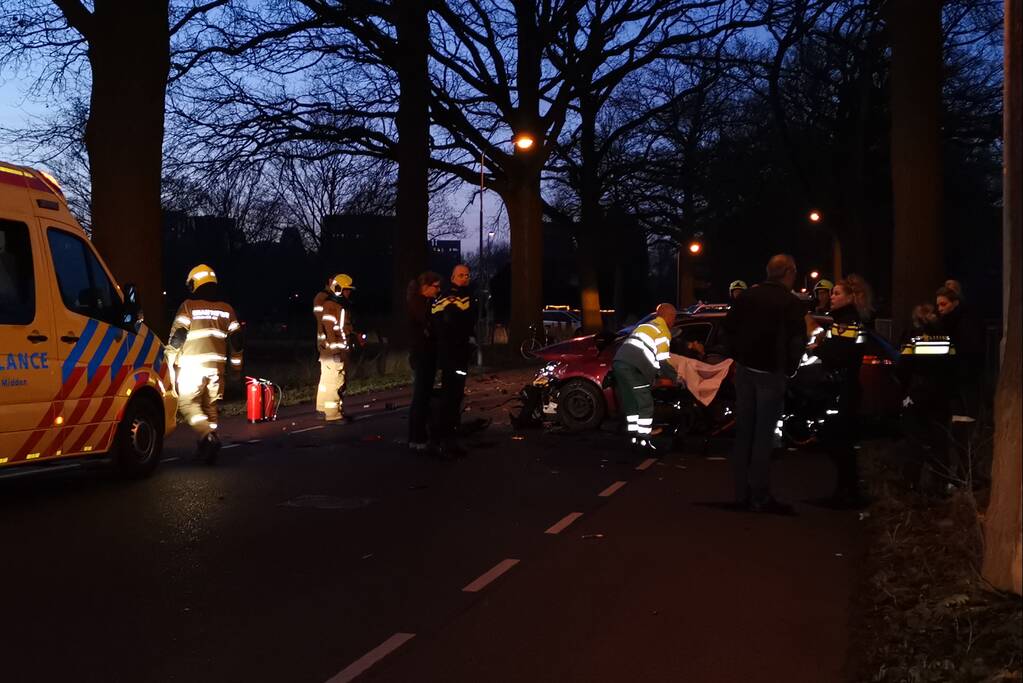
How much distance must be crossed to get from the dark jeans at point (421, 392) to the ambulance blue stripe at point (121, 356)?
3.07 metres

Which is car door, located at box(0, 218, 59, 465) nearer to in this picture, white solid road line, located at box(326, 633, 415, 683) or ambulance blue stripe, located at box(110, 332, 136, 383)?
ambulance blue stripe, located at box(110, 332, 136, 383)

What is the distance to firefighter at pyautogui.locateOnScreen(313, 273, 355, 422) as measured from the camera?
54.2 ft

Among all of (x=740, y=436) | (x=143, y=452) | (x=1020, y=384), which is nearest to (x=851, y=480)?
(x=740, y=436)

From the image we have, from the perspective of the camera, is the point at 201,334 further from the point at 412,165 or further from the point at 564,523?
the point at 412,165

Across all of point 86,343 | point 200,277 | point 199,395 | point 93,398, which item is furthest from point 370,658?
point 200,277

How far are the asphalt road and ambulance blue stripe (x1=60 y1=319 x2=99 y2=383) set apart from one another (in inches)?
42.0

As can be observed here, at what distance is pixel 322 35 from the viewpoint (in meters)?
27.9

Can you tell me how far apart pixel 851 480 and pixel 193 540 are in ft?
17.3

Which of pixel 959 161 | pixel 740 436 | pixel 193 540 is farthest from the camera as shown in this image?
pixel 959 161

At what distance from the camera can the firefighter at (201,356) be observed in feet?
40.2

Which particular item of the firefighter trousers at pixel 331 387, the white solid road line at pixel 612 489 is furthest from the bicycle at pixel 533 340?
the white solid road line at pixel 612 489

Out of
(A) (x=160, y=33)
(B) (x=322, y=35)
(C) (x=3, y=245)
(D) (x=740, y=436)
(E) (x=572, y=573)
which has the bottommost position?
(E) (x=572, y=573)

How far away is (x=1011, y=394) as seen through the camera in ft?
19.4

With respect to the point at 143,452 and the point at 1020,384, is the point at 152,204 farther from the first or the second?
the point at 1020,384
